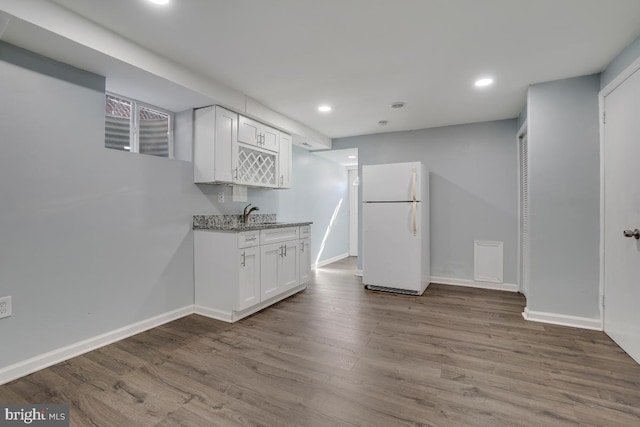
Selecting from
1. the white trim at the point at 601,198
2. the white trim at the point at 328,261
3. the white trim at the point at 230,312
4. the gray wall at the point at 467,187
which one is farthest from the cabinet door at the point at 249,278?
the white trim at the point at 601,198

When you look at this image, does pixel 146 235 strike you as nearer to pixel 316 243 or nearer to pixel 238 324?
pixel 238 324

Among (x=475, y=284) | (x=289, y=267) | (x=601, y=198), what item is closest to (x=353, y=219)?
→ (x=475, y=284)

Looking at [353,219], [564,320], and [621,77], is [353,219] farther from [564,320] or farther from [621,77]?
[621,77]

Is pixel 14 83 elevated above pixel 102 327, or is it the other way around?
pixel 14 83

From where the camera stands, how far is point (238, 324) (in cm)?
283

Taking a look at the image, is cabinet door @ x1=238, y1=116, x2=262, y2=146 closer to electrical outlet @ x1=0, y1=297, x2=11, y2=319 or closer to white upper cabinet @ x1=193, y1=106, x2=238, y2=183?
white upper cabinet @ x1=193, y1=106, x2=238, y2=183

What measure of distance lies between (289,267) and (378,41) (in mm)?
2537

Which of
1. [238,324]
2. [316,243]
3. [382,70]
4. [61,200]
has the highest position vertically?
[382,70]

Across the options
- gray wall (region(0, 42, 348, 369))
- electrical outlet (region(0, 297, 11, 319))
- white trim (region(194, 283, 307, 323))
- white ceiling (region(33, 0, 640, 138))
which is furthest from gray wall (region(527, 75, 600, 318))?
electrical outlet (region(0, 297, 11, 319))

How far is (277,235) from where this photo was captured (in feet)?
11.3

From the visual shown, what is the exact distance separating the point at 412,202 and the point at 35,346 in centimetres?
370

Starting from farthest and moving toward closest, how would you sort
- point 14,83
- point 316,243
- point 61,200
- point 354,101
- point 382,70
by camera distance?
point 316,243 < point 354,101 < point 382,70 < point 61,200 < point 14,83

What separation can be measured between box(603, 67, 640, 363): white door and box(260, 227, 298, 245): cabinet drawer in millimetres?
3013

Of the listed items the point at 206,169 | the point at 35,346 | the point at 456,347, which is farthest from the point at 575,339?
the point at 35,346
